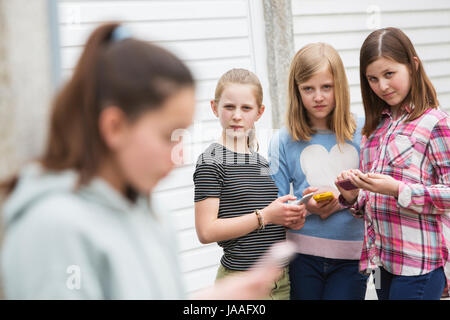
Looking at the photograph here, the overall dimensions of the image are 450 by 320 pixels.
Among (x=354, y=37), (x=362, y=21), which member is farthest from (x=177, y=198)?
(x=362, y=21)

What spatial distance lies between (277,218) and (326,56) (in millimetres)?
852

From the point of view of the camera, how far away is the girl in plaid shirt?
1.89m

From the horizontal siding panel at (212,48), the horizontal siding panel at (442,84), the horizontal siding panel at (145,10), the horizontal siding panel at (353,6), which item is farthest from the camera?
the horizontal siding panel at (442,84)

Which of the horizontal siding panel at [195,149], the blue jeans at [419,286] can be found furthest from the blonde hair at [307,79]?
the horizontal siding panel at [195,149]

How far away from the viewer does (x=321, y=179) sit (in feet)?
7.15

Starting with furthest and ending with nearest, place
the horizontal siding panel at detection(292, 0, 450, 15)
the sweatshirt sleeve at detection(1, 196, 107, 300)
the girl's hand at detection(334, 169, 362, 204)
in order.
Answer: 1. the horizontal siding panel at detection(292, 0, 450, 15)
2. the girl's hand at detection(334, 169, 362, 204)
3. the sweatshirt sleeve at detection(1, 196, 107, 300)

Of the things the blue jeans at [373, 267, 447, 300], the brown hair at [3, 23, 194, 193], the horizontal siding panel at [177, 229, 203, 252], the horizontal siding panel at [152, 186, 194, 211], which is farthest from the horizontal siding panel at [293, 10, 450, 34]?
the brown hair at [3, 23, 194, 193]

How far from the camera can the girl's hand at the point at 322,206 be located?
207cm

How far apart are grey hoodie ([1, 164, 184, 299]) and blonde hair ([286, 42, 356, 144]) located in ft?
4.76

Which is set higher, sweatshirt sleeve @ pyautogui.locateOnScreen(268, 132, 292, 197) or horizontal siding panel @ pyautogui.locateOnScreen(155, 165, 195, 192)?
sweatshirt sleeve @ pyautogui.locateOnScreen(268, 132, 292, 197)

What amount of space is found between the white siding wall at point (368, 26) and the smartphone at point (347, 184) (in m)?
1.95

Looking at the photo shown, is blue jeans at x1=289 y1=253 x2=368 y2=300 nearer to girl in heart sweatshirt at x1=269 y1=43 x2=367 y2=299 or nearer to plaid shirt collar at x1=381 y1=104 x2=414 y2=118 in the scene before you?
girl in heart sweatshirt at x1=269 y1=43 x2=367 y2=299

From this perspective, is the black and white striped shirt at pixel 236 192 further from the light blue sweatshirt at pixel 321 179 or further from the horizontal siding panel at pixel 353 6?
the horizontal siding panel at pixel 353 6

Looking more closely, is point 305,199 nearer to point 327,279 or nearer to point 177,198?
point 327,279
